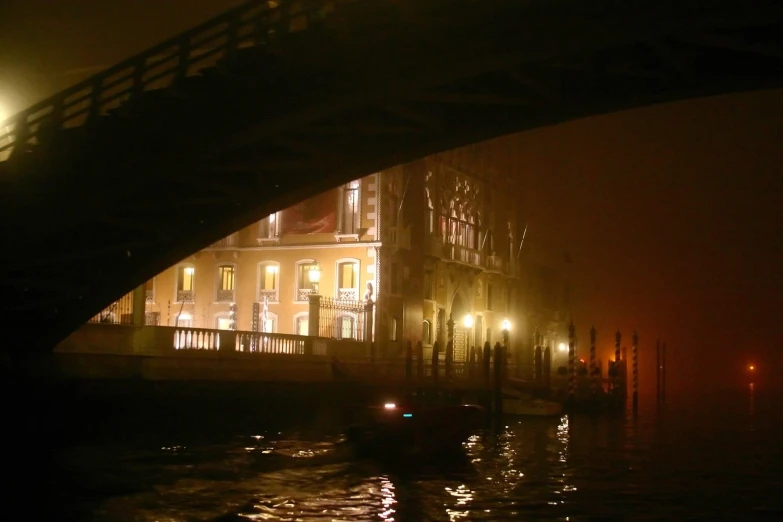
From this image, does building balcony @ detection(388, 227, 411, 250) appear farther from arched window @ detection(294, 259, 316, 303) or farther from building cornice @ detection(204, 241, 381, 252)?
arched window @ detection(294, 259, 316, 303)

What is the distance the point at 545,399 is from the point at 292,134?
80.3ft

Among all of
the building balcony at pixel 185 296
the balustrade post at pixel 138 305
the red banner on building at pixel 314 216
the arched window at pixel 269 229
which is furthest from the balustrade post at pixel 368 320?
the balustrade post at pixel 138 305

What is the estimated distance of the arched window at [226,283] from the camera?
1558 inches

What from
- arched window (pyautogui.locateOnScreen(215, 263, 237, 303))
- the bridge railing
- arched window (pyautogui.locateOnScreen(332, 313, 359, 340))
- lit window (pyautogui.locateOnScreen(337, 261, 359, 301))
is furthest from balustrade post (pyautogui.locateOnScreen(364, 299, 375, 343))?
the bridge railing

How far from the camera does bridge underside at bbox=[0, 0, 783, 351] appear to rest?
38.6 ft

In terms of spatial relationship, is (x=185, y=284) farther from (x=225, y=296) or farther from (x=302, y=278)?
(x=302, y=278)

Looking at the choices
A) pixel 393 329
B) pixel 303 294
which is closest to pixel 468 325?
pixel 393 329

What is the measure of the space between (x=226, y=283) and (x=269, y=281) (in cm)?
196

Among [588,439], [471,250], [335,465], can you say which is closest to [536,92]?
[335,465]

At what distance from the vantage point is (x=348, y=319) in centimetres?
3659

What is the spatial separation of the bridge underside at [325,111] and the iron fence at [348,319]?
16648mm

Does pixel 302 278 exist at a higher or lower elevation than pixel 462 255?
lower

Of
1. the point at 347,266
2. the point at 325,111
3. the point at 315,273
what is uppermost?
the point at 325,111

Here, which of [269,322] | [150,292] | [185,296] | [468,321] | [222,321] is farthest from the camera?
[468,321]
